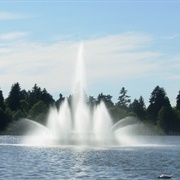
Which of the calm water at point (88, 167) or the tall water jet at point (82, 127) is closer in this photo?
the calm water at point (88, 167)

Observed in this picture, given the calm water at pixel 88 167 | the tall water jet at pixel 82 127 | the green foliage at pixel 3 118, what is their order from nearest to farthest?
1. the calm water at pixel 88 167
2. the tall water jet at pixel 82 127
3. the green foliage at pixel 3 118

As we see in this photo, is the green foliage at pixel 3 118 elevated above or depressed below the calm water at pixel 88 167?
above

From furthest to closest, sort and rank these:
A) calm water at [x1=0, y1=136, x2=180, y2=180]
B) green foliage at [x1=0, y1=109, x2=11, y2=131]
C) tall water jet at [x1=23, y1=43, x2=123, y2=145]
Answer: green foliage at [x1=0, y1=109, x2=11, y2=131] → tall water jet at [x1=23, y1=43, x2=123, y2=145] → calm water at [x1=0, y1=136, x2=180, y2=180]

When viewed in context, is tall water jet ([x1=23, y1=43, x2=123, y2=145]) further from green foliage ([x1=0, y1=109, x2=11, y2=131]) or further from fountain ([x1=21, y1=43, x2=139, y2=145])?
green foliage ([x1=0, y1=109, x2=11, y2=131])

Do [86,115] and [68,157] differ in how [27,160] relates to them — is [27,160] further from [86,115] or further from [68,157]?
[86,115]

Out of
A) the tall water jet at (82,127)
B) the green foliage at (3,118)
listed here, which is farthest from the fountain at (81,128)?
the green foliage at (3,118)

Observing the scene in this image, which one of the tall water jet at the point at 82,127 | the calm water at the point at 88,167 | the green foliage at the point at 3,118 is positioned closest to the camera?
the calm water at the point at 88,167

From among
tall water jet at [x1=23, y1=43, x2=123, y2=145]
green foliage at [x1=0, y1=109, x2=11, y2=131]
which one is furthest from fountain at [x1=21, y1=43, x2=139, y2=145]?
green foliage at [x1=0, y1=109, x2=11, y2=131]

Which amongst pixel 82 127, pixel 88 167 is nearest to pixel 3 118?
pixel 82 127

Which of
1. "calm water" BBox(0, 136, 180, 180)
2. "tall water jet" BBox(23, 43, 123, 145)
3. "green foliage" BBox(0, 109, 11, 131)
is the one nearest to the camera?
"calm water" BBox(0, 136, 180, 180)

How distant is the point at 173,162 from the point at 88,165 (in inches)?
523

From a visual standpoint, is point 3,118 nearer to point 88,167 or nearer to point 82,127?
point 82,127

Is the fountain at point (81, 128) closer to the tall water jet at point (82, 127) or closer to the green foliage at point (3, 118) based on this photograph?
the tall water jet at point (82, 127)

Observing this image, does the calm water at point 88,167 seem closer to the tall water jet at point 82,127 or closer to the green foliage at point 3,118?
the tall water jet at point 82,127
